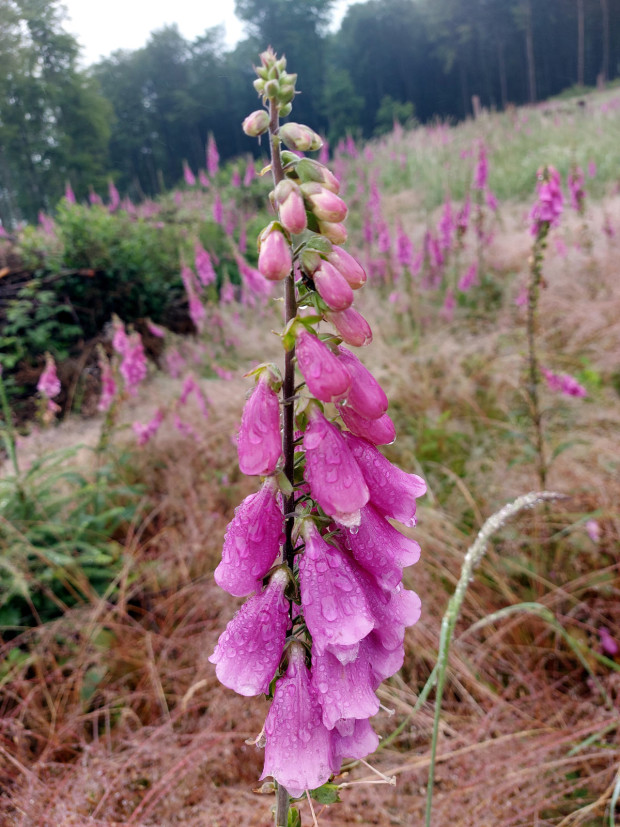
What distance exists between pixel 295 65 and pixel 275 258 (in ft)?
79.1

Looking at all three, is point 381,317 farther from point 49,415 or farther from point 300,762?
point 300,762

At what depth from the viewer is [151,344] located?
6.82 m

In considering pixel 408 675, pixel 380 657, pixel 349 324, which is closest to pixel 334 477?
pixel 349 324

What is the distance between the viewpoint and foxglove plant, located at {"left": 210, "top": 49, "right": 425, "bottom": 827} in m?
0.71

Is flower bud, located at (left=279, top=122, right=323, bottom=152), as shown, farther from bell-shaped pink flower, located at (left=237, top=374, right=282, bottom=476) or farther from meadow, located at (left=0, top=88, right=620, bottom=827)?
meadow, located at (left=0, top=88, right=620, bottom=827)

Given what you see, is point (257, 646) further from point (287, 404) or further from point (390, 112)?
point (390, 112)

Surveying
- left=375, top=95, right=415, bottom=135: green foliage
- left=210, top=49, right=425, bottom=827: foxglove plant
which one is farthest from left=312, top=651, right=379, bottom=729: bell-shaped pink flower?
left=375, top=95, right=415, bottom=135: green foliage

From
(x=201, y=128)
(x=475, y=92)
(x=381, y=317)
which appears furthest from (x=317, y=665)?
(x=475, y=92)

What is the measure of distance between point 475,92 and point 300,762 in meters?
33.7


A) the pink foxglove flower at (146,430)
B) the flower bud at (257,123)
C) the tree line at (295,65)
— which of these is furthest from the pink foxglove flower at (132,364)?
the tree line at (295,65)

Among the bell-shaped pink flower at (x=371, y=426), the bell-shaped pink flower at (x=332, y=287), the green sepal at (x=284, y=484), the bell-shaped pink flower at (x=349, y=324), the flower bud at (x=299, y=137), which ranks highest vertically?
the flower bud at (x=299, y=137)

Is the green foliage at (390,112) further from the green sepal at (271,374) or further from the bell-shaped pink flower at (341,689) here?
the bell-shaped pink flower at (341,689)

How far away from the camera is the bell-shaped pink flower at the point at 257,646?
0.75m

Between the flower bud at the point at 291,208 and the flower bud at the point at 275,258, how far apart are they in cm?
2
